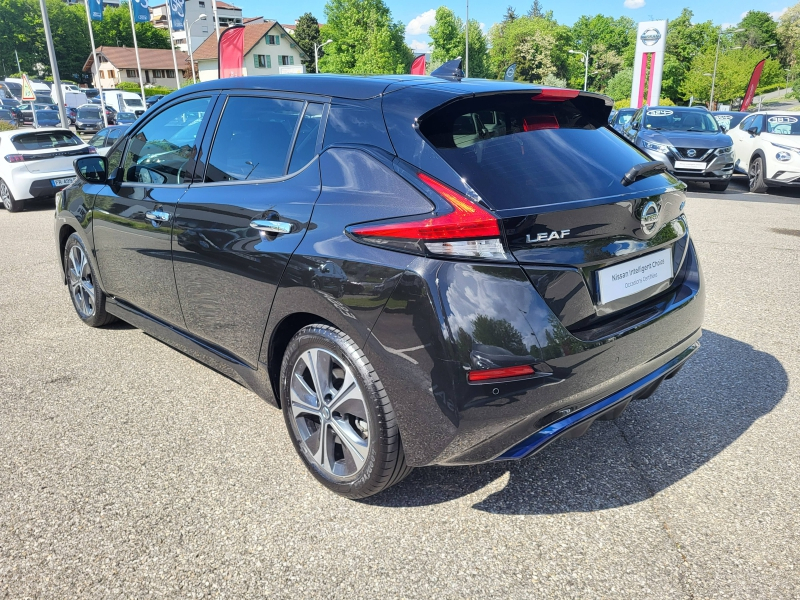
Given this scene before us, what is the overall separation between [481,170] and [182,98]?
2.12 meters

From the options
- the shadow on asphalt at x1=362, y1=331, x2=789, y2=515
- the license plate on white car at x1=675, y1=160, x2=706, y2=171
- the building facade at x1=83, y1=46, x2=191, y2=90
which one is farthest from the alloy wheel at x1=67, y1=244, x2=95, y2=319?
the building facade at x1=83, y1=46, x2=191, y2=90

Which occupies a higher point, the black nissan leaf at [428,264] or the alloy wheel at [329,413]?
the black nissan leaf at [428,264]

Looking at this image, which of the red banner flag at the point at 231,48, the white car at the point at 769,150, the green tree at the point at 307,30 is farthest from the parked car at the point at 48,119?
the green tree at the point at 307,30

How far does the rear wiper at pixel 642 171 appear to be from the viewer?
103 inches

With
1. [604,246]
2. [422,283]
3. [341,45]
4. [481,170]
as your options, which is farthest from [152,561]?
[341,45]

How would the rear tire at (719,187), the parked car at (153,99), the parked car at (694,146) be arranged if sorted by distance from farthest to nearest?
the rear tire at (719,187) → the parked car at (694,146) → the parked car at (153,99)

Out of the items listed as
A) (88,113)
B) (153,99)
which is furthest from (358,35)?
(88,113)

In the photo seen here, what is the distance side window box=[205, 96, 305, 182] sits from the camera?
2914 millimetres

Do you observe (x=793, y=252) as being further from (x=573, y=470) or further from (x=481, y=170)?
(x=481, y=170)

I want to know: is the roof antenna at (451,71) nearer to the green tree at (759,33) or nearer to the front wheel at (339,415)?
the front wheel at (339,415)

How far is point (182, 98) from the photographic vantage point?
3678mm

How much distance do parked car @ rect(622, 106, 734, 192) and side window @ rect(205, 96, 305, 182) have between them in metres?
11.7

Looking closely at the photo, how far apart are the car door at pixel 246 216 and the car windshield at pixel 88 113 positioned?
40.4 m

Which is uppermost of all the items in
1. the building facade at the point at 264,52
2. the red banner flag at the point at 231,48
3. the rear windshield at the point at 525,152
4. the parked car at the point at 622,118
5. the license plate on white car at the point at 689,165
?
the building facade at the point at 264,52
